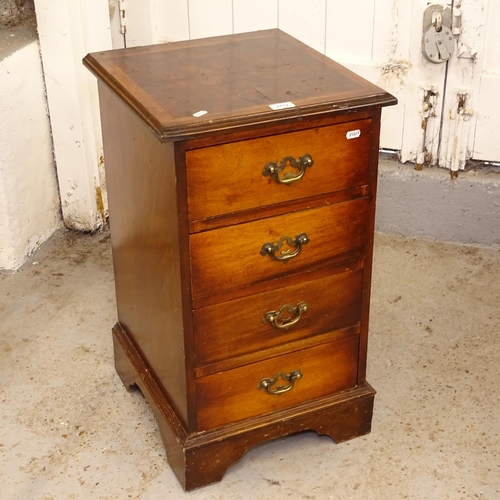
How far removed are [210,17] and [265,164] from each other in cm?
136

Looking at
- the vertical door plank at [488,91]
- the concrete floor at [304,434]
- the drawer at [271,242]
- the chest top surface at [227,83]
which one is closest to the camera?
the chest top surface at [227,83]

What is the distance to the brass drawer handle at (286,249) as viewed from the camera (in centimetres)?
196

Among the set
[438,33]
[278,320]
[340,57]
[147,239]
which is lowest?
[278,320]

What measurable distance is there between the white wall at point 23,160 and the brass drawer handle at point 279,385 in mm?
1223

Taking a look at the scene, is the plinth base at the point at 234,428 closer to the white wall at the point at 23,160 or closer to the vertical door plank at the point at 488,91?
the white wall at the point at 23,160

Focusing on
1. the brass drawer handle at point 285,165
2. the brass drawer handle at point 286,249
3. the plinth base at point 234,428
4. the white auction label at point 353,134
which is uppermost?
the white auction label at point 353,134

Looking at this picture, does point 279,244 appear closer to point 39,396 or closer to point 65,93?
point 39,396

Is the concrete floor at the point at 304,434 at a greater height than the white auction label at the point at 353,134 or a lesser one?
lesser

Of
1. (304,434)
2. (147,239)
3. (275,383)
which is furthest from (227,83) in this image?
(304,434)

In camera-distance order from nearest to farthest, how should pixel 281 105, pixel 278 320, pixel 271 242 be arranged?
1. pixel 281 105
2. pixel 271 242
3. pixel 278 320

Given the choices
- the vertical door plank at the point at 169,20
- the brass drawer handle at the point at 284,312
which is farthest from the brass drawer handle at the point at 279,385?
the vertical door plank at the point at 169,20

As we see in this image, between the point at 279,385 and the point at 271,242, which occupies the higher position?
the point at 271,242

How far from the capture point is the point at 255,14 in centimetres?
303

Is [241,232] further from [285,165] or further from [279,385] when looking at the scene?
[279,385]
